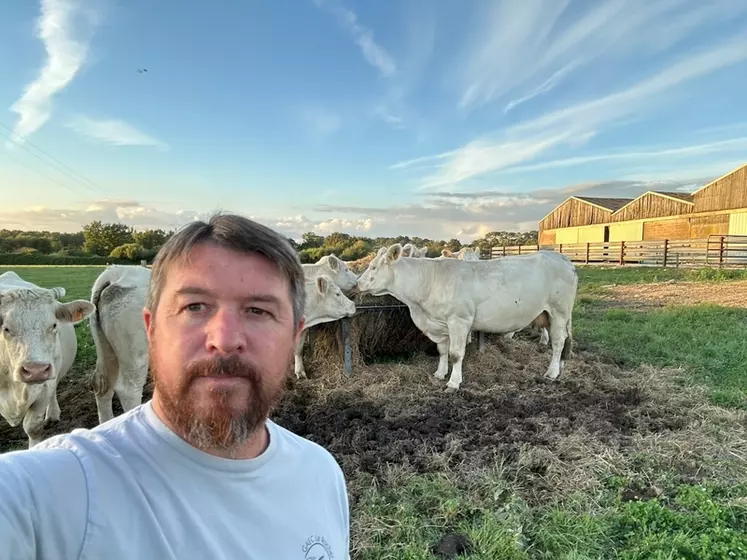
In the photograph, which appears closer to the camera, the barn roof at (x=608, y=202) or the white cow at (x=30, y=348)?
the white cow at (x=30, y=348)

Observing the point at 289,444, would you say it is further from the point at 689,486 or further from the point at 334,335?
the point at 334,335

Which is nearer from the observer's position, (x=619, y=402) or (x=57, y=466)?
(x=57, y=466)

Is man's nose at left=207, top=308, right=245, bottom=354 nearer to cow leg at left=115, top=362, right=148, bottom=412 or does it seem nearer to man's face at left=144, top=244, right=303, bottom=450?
man's face at left=144, top=244, right=303, bottom=450

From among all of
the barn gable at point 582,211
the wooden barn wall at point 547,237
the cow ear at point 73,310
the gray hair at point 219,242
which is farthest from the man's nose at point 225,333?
the wooden barn wall at point 547,237

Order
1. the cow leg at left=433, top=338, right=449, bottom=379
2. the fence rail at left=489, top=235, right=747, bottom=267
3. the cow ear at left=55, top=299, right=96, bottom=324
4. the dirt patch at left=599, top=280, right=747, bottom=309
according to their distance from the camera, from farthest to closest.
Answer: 1. the fence rail at left=489, top=235, right=747, bottom=267
2. the dirt patch at left=599, top=280, right=747, bottom=309
3. the cow leg at left=433, top=338, right=449, bottom=379
4. the cow ear at left=55, top=299, right=96, bottom=324

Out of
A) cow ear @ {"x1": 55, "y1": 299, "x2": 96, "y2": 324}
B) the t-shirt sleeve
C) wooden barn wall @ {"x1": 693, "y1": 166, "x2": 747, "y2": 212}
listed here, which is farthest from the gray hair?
wooden barn wall @ {"x1": 693, "y1": 166, "x2": 747, "y2": 212}

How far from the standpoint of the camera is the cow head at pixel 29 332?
3.56 metres

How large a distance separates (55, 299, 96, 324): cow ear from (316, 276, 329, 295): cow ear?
3.36 metres

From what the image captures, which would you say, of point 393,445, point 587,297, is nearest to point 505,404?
point 393,445

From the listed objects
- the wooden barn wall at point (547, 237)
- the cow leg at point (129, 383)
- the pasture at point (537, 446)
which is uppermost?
the wooden barn wall at point (547, 237)

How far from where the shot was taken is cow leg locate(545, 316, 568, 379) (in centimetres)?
702

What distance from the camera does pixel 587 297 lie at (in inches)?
591

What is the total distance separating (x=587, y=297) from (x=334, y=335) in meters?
10.8

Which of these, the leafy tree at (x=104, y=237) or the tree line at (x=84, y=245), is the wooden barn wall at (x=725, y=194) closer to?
the tree line at (x=84, y=245)
